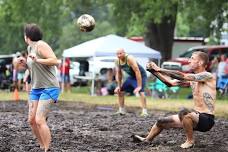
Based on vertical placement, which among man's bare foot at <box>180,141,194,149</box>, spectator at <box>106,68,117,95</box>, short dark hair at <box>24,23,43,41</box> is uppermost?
short dark hair at <box>24,23,43,41</box>

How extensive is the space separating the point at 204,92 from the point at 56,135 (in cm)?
293

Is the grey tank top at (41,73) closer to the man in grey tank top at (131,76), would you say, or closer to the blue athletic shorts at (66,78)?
the man in grey tank top at (131,76)

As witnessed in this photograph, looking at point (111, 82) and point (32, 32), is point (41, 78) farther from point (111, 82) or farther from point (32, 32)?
point (111, 82)

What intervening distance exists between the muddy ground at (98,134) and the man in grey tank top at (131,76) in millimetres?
515

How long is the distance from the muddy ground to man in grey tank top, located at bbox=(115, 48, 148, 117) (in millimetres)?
515

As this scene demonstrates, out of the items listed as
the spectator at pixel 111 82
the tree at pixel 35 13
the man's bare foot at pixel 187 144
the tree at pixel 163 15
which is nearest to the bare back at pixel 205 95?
the man's bare foot at pixel 187 144

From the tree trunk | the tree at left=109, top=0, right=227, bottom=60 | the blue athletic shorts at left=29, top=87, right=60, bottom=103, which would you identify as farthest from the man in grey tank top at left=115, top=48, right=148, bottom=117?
the tree trunk

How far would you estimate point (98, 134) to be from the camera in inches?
420

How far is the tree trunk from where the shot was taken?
96.5ft

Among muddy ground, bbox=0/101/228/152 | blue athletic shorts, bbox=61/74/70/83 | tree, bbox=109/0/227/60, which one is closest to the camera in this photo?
muddy ground, bbox=0/101/228/152

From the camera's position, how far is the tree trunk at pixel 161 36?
2942 centimetres

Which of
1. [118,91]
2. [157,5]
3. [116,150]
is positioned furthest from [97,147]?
[157,5]

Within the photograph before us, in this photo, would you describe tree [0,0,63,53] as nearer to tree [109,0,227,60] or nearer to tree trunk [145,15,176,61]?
tree [109,0,227,60]

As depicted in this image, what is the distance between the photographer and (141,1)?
80.6 feet
